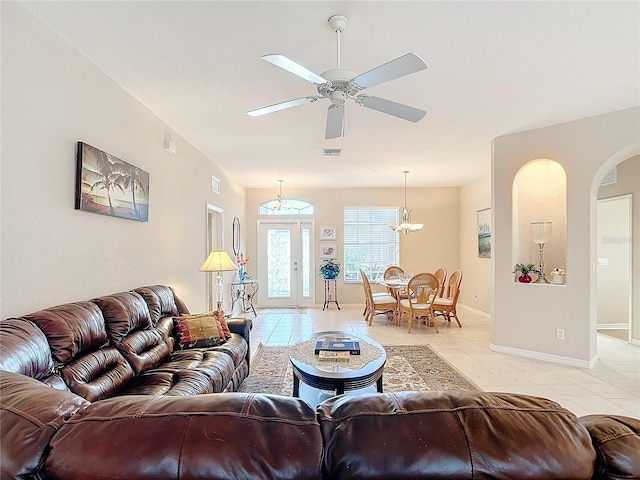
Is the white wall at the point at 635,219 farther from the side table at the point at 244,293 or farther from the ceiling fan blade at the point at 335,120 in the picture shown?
the side table at the point at 244,293

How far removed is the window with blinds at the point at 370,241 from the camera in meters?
8.17

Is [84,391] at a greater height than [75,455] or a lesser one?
lesser

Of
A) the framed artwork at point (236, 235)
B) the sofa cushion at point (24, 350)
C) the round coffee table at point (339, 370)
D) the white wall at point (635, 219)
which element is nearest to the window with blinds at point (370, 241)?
the framed artwork at point (236, 235)

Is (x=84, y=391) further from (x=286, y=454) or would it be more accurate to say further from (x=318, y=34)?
(x=318, y=34)

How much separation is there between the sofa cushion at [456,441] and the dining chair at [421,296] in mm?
4901

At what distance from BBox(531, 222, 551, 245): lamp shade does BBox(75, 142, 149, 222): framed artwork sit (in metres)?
4.52

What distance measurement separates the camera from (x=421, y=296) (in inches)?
226

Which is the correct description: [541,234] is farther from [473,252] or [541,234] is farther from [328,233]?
[328,233]

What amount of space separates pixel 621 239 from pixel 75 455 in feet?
22.4

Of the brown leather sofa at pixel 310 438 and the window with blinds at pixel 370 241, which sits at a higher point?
the window with blinds at pixel 370 241

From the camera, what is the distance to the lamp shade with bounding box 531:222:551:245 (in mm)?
4332

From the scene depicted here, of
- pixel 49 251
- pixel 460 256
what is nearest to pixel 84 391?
pixel 49 251

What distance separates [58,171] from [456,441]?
2677mm

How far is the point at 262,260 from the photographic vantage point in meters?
8.14
